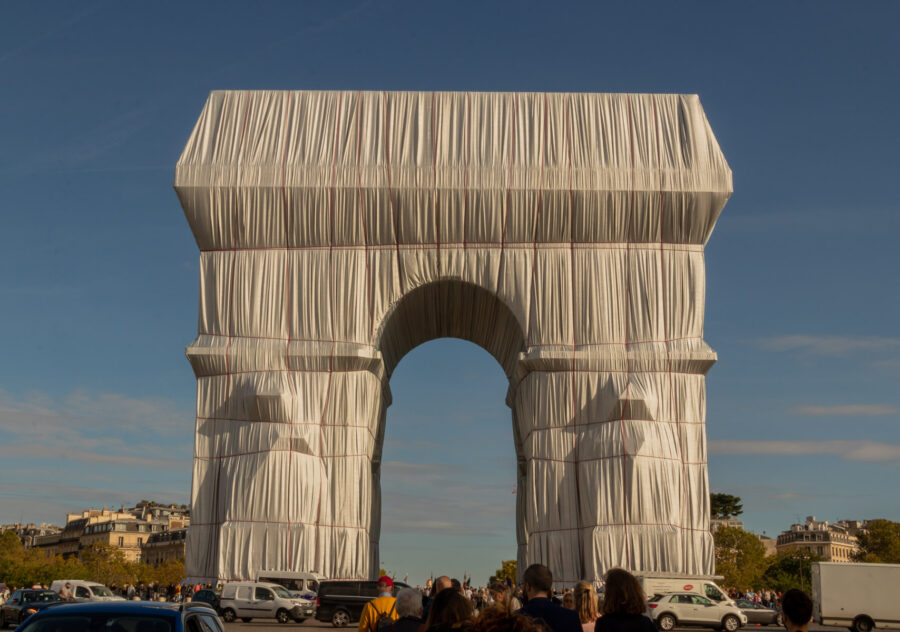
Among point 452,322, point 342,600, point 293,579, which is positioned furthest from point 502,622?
point 452,322

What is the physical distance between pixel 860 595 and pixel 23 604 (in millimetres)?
20530

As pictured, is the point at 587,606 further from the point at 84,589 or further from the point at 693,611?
the point at 84,589

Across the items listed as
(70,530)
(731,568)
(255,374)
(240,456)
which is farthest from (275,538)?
(70,530)

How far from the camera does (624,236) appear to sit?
32.0m

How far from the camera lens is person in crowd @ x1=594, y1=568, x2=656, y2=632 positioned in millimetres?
5723

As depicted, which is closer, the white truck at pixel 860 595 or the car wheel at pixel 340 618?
the car wheel at pixel 340 618

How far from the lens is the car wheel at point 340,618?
2548 cm

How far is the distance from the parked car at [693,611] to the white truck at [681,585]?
1.31 feet

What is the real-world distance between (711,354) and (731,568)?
1748 inches

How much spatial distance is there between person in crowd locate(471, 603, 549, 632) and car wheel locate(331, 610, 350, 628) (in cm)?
2206

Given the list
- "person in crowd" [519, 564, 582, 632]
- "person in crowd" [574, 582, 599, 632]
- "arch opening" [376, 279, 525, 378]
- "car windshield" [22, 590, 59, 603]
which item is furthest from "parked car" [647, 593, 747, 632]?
"person in crowd" [519, 564, 582, 632]

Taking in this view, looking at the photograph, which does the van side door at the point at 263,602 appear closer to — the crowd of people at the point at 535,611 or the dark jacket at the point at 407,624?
the crowd of people at the point at 535,611

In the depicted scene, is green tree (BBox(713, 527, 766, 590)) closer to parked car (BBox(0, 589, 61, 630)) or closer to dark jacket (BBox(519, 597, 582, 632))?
parked car (BBox(0, 589, 61, 630))

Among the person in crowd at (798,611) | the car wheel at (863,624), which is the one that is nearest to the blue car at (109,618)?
the person in crowd at (798,611)
